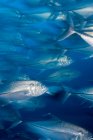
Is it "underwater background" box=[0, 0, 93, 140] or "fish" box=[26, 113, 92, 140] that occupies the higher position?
"underwater background" box=[0, 0, 93, 140]

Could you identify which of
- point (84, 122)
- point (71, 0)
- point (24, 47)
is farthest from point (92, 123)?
point (71, 0)

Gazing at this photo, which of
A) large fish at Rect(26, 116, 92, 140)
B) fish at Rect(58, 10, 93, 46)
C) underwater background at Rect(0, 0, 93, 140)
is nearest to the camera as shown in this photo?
large fish at Rect(26, 116, 92, 140)

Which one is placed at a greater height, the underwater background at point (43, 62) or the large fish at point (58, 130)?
the underwater background at point (43, 62)

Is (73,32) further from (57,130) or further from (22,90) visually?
(57,130)

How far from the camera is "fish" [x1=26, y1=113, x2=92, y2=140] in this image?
11.8ft

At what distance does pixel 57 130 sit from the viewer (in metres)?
3.66

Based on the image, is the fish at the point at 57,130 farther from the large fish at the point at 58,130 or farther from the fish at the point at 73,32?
the fish at the point at 73,32

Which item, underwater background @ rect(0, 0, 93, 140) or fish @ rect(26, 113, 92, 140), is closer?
fish @ rect(26, 113, 92, 140)

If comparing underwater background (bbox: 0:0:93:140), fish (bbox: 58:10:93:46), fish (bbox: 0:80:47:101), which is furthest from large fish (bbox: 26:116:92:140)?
fish (bbox: 58:10:93:46)

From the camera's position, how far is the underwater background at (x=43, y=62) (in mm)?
3801

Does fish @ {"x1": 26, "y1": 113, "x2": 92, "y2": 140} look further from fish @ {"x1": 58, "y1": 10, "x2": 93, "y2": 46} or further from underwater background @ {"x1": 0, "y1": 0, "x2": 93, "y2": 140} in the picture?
fish @ {"x1": 58, "y1": 10, "x2": 93, "y2": 46}

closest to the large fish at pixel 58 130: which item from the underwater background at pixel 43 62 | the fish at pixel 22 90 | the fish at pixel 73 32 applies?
the underwater background at pixel 43 62

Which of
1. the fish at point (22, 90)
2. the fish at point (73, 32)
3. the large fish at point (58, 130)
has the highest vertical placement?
the fish at point (73, 32)

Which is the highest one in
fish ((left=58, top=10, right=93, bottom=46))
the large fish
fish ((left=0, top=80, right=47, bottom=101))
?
fish ((left=58, top=10, right=93, bottom=46))
